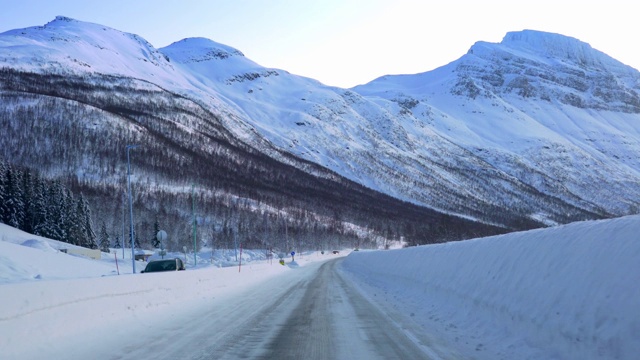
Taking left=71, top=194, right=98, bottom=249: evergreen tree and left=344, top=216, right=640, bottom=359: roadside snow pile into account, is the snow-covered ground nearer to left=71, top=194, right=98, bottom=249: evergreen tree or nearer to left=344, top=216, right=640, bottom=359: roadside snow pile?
left=344, top=216, right=640, bottom=359: roadside snow pile

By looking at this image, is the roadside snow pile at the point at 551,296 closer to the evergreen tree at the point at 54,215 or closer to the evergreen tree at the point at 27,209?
the evergreen tree at the point at 54,215

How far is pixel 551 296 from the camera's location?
31.4ft

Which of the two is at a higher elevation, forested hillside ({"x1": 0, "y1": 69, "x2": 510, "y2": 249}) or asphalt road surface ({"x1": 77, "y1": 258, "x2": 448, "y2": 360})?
forested hillside ({"x1": 0, "y1": 69, "x2": 510, "y2": 249})

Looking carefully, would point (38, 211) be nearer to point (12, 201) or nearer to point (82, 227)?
point (12, 201)

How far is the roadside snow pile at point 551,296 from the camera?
25.7ft

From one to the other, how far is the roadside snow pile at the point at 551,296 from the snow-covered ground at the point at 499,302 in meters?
0.02

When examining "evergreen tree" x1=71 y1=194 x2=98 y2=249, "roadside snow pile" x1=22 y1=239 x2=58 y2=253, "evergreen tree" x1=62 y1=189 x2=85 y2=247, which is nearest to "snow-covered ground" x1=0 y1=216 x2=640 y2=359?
"roadside snow pile" x1=22 y1=239 x2=58 y2=253

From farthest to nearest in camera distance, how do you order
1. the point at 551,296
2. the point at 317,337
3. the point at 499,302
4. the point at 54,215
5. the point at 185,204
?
the point at 185,204 → the point at 54,215 → the point at 317,337 → the point at 499,302 → the point at 551,296

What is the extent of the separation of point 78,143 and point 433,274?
604 feet

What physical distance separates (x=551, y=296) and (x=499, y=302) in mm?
2496

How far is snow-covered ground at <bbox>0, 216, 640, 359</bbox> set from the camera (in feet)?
26.6

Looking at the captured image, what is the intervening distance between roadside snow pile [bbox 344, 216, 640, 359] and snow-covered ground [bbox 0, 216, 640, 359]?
0.06 feet

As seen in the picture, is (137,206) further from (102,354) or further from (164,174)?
(102,354)

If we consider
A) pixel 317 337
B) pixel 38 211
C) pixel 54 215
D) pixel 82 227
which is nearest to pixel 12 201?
pixel 38 211
